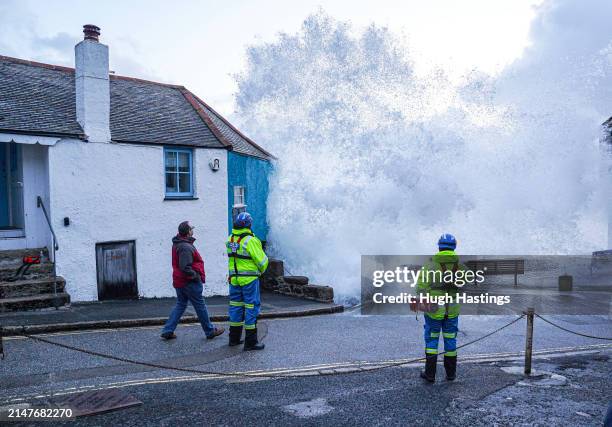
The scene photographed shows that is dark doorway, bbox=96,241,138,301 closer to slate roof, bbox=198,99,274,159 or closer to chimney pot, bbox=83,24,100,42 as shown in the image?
slate roof, bbox=198,99,274,159

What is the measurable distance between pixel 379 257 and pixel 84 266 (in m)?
11.5

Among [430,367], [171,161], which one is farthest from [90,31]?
[430,367]

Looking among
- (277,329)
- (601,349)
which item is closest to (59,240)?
(277,329)

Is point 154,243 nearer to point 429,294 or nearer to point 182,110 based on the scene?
point 182,110

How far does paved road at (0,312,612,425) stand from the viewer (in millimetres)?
5273

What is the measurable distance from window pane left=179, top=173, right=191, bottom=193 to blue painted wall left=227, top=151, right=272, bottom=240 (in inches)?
50.3

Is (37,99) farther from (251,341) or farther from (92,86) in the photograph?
(251,341)

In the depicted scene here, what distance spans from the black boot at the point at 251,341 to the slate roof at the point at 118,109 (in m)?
6.98

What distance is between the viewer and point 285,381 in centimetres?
627

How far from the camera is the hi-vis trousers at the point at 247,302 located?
7.68 m

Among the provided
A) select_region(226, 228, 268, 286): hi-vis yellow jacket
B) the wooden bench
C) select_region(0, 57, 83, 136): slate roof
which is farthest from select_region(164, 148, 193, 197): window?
the wooden bench

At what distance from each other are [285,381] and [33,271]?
746 centimetres

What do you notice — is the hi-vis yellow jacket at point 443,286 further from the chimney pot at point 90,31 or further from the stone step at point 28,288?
the chimney pot at point 90,31

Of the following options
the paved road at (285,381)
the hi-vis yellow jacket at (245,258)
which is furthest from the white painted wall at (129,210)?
the hi-vis yellow jacket at (245,258)
